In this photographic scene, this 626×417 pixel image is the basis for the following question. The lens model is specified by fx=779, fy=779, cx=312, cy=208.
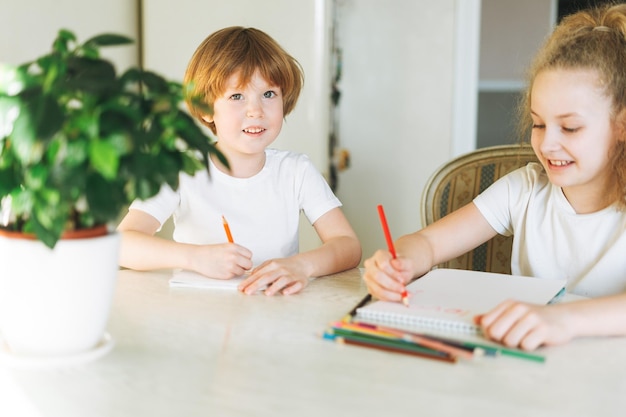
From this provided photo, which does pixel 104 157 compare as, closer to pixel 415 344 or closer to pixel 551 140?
pixel 415 344

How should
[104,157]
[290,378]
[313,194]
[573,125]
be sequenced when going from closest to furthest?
1. [104,157]
2. [290,378]
3. [573,125]
4. [313,194]

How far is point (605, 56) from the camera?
1.35 meters

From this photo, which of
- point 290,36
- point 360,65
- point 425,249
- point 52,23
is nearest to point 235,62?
point 425,249

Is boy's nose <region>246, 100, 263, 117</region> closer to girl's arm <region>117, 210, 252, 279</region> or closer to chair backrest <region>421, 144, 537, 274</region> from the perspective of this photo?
girl's arm <region>117, 210, 252, 279</region>

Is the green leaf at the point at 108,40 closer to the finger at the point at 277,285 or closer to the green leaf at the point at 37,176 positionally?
the green leaf at the point at 37,176

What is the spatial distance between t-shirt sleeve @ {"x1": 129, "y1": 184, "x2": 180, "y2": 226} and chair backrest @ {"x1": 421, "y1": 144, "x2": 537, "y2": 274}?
553mm

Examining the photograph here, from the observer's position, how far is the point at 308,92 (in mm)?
2686

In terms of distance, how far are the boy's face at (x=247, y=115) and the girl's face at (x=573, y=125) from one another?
1.87 feet

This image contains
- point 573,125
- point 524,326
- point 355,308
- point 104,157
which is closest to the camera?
point 104,157

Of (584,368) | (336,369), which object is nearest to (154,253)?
(336,369)

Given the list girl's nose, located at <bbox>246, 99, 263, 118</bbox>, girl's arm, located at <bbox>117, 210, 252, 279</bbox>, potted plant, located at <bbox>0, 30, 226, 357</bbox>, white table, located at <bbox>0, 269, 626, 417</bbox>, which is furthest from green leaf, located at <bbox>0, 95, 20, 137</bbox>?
girl's nose, located at <bbox>246, 99, 263, 118</bbox>

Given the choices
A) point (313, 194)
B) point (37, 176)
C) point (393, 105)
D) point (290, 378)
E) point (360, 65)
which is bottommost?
point (290, 378)

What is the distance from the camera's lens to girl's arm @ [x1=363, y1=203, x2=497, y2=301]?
1150mm

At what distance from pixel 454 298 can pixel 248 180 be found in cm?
72
